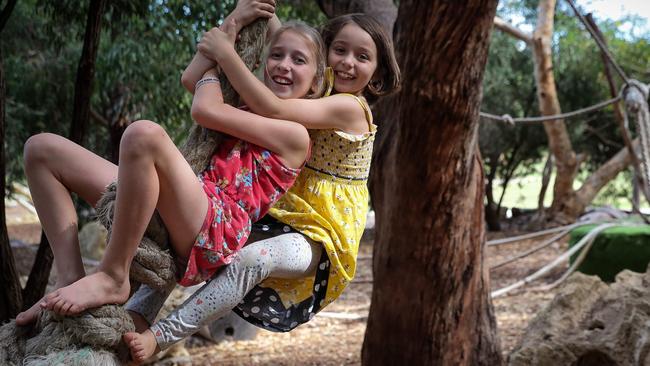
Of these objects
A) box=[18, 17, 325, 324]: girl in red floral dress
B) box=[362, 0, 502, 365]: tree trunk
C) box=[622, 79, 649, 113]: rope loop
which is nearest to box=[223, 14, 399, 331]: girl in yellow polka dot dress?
box=[18, 17, 325, 324]: girl in red floral dress

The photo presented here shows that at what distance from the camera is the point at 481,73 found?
3.52m

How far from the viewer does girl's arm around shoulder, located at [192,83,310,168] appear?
1973mm

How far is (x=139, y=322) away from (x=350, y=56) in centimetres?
97

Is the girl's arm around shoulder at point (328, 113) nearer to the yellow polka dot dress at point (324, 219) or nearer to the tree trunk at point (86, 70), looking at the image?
the yellow polka dot dress at point (324, 219)

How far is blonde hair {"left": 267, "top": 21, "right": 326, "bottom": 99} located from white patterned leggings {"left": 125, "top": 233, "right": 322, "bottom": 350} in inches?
18.4

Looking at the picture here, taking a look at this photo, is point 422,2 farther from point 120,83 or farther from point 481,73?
point 120,83

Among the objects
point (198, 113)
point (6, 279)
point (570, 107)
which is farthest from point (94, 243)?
point (570, 107)

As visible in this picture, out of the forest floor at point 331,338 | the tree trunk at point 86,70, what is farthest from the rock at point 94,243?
the tree trunk at point 86,70

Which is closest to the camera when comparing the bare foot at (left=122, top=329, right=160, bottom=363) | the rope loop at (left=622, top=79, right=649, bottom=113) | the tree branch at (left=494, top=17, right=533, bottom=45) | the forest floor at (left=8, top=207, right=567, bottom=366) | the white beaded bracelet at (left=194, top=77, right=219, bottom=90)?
the bare foot at (left=122, top=329, right=160, bottom=363)

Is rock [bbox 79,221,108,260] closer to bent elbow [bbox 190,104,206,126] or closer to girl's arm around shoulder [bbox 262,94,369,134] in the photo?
girl's arm around shoulder [bbox 262,94,369,134]

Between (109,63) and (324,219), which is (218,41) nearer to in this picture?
(324,219)

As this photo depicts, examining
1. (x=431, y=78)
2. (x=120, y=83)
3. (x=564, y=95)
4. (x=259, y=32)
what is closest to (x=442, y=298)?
(x=431, y=78)

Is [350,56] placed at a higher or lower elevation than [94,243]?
higher

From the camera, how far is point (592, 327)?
13.9 ft
